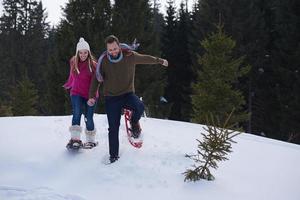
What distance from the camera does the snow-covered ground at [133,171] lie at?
18.1 feet

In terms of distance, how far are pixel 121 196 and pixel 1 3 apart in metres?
48.3

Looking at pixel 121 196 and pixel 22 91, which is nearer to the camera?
pixel 121 196

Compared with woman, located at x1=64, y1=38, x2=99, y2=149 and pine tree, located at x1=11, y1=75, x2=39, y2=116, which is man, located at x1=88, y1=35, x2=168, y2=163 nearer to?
woman, located at x1=64, y1=38, x2=99, y2=149

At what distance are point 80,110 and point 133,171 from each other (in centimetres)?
169

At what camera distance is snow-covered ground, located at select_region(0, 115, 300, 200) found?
5531 millimetres

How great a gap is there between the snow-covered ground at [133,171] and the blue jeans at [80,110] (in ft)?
1.73

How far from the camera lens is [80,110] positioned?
Answer: 7.25m

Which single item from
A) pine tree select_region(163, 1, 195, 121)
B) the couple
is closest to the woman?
the couple

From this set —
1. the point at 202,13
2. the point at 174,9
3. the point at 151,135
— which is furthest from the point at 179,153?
the point at 174,9

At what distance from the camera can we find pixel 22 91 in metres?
28.0

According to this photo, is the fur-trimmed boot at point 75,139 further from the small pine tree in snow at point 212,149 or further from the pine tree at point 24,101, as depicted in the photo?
the pine tree at point 24,101

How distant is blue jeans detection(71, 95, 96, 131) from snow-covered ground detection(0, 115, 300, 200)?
53 cm

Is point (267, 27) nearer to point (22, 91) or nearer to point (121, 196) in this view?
point (22, 91)

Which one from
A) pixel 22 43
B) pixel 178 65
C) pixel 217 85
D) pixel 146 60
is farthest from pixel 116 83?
pixel 22 43
